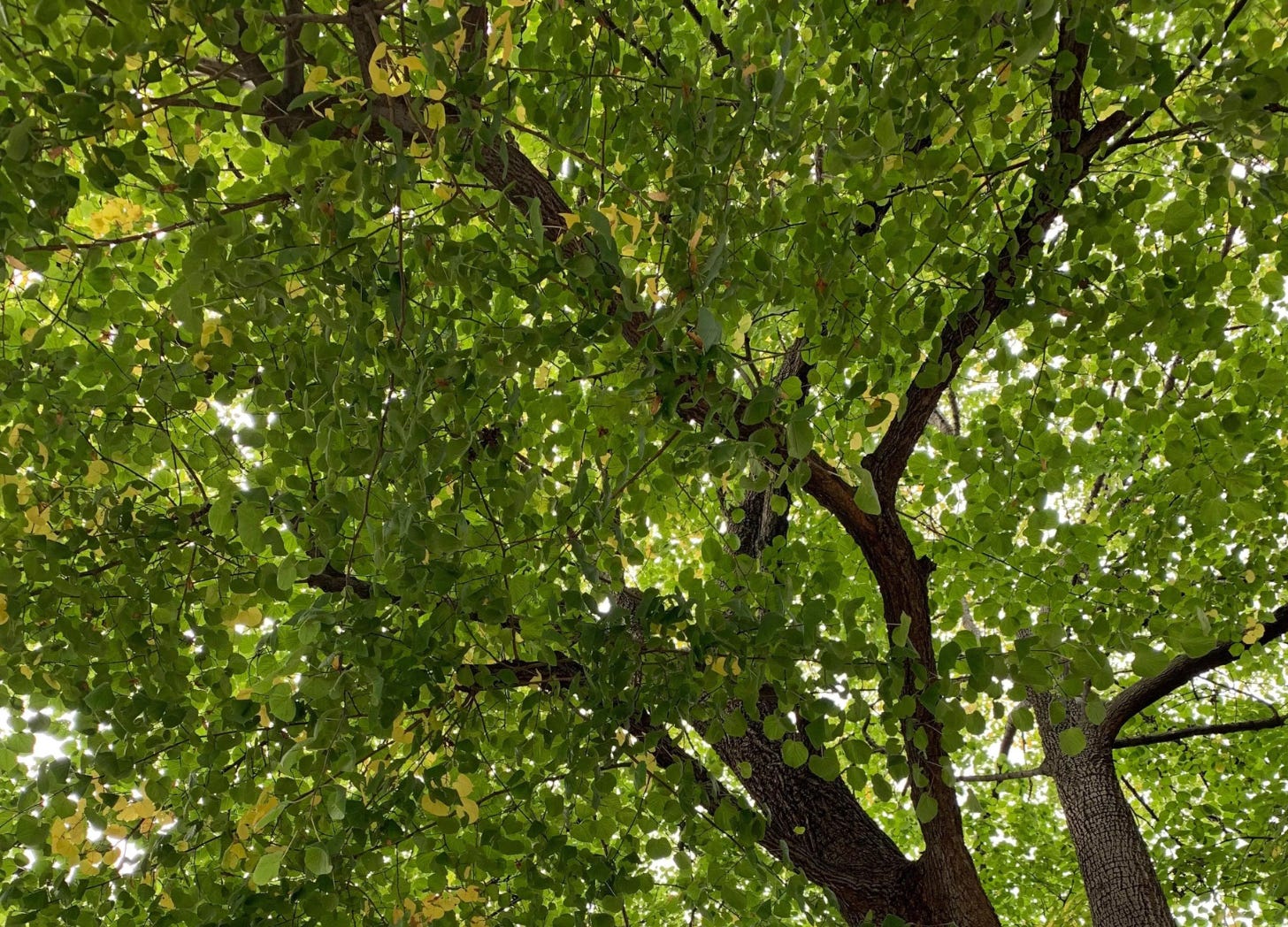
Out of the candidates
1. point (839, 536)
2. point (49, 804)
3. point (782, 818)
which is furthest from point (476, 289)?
point (839, 536)

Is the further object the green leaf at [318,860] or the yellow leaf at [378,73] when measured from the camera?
the green leaf at [318,860]

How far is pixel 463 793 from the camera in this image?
7.97 feet

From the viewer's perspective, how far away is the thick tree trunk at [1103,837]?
187 inches

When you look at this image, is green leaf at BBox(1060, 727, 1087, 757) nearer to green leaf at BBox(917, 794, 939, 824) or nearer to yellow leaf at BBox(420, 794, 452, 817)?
green leaf at BBox(917, 794, 939, 824)

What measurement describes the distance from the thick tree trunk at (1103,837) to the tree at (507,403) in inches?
73.3

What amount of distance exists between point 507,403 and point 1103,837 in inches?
186

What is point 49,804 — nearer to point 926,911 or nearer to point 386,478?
point 386,478

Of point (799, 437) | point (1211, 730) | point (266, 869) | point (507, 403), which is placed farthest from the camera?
point (1211, 730)

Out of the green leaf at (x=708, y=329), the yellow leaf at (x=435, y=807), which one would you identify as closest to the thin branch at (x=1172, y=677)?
the yellow leaf at (x=435, y=807)

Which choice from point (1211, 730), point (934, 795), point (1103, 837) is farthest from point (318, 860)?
point (1211, 730)

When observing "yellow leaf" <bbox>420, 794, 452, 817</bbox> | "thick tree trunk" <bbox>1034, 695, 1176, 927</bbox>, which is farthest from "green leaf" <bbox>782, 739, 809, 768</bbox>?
"thick tree trunk" <bbox>1034, 695, 1176, 927</bbox>

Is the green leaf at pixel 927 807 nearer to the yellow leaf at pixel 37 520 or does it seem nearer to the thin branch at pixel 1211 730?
the yellow leaf at pixel 37 520

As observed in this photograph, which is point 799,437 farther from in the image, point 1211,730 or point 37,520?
point 1211,730

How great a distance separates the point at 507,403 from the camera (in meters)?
2.14
